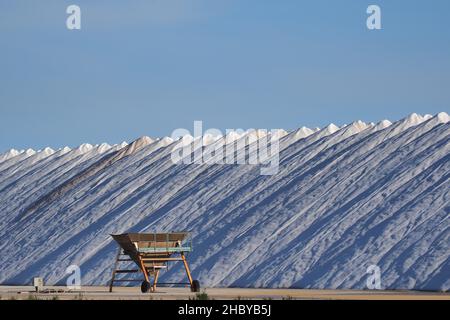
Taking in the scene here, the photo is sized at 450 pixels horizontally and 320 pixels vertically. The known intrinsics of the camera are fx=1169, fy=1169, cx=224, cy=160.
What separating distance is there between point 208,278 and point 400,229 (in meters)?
6.44

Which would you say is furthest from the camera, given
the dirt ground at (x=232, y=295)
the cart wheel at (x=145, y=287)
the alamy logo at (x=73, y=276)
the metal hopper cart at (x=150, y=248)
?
the alamy logo at (x=73, y=276)

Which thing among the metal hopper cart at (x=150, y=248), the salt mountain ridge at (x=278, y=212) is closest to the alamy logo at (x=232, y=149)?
the salt mountain ridge at (x=278, y=212)

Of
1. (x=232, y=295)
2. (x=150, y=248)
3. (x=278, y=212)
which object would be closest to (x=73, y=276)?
(x=278, y=212)

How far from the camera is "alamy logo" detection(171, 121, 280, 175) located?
54.7 metres

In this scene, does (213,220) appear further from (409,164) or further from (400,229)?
(400,229)

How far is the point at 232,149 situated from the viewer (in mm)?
58906

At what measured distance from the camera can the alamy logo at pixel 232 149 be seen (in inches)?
2152

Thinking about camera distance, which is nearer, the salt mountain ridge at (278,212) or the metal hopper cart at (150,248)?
the metal hopper cart at (150,248)

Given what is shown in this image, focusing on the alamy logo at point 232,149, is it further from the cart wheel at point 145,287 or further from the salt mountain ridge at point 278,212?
the cart wheel at point 145,287

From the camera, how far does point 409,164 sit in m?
43.4

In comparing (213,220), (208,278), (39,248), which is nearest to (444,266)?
(208,278)

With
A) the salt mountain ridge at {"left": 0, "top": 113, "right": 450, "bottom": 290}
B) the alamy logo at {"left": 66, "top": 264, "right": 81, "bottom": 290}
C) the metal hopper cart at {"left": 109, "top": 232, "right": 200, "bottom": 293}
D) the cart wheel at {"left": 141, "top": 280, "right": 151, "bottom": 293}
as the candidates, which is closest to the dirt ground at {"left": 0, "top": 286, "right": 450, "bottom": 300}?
the cart wheel at {"left": 141, "top": 280, "right": 151, "bottom": 293}

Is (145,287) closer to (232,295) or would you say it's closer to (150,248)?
(150,248)

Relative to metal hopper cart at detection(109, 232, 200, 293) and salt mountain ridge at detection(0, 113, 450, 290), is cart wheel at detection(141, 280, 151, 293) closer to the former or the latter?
metal hopper cart at detection(109, 232, 200, 293)
